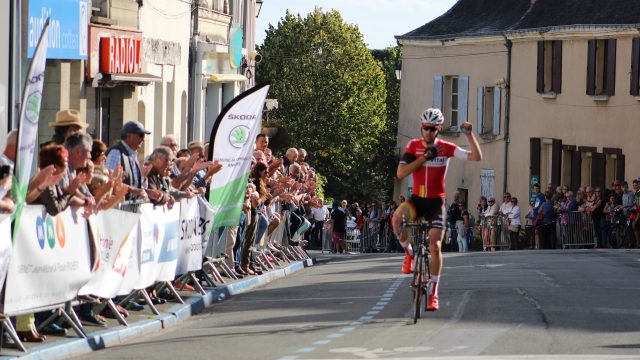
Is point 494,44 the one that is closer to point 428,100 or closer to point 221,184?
point 428,100

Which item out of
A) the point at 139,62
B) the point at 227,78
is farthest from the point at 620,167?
the point at 139,62

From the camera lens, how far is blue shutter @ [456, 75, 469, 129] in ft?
203

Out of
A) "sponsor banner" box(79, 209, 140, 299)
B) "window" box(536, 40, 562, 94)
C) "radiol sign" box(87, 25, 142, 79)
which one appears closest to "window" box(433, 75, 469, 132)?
"window" box(536, 40, 562, 94)

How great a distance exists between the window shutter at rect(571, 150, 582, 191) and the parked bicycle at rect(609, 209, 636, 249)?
1068cm

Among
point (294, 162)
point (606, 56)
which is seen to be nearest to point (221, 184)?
point (294, 162)

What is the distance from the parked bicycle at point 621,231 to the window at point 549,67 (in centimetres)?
1349

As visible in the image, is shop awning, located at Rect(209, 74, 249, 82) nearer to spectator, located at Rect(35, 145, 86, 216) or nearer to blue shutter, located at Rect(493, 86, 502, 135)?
blue shutter, located at Rect(493, 86, 502, 135)

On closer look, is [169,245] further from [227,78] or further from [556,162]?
[556,162]

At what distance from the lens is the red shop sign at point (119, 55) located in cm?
2939

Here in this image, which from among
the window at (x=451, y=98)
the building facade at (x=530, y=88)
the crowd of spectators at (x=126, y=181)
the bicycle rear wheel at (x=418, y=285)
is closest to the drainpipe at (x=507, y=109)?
the building facade at (x=530, y=88)

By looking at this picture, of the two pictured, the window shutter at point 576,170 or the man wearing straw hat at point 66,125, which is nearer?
the man wearing straw hat at point 66,125

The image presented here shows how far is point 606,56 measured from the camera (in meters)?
51.4

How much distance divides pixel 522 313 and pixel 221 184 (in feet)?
22.6

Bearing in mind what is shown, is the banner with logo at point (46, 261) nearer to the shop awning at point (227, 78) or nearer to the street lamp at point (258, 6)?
the shop awning at point (227, 78)
